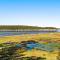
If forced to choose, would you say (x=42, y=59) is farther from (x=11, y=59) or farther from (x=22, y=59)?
(x=11, y=59)

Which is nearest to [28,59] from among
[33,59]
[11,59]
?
[33,59]

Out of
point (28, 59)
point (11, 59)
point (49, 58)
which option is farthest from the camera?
point (49, 58)

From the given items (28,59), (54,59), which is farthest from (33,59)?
(54,59)

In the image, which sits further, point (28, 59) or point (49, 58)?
point (49, 58)

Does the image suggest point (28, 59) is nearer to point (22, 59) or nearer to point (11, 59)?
point (22, 59)

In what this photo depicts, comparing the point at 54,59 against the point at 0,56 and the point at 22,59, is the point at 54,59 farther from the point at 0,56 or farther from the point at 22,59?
the point at 0,56

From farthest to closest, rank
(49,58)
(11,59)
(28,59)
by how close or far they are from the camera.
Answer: (49,58), (28,59), (11,59)

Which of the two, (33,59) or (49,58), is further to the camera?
(49,58)
